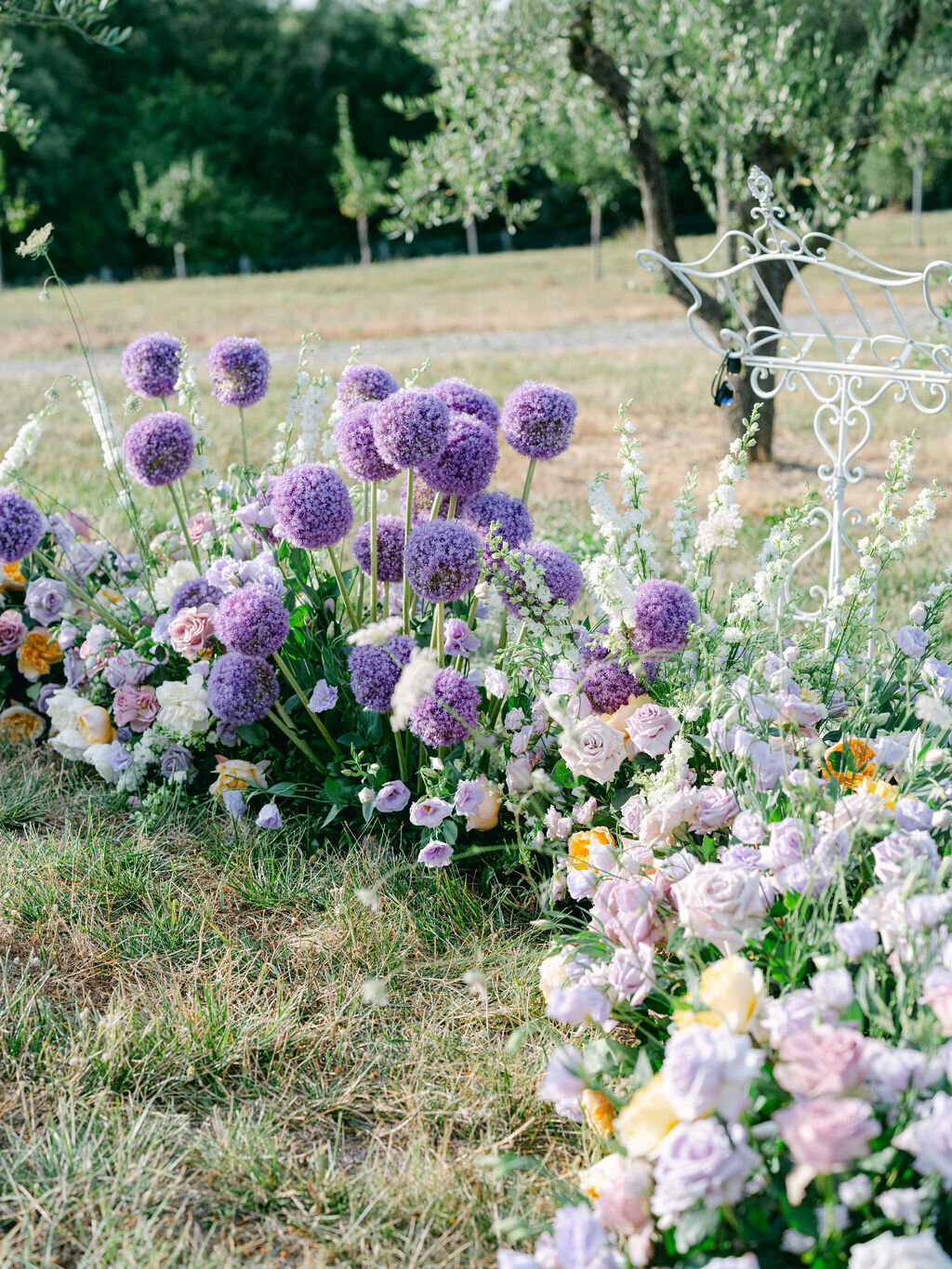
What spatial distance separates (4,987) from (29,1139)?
414 mm

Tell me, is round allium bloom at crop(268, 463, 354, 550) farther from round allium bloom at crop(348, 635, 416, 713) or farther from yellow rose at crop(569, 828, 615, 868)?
yellow rose at crop(569, 828, 615, 868)

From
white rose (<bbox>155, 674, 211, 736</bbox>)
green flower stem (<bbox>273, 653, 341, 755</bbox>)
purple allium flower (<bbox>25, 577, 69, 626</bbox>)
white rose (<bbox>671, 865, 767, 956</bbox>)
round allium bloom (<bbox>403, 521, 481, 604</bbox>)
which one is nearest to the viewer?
white rose (<bbox>671, 865, 767, 956</bbox>)

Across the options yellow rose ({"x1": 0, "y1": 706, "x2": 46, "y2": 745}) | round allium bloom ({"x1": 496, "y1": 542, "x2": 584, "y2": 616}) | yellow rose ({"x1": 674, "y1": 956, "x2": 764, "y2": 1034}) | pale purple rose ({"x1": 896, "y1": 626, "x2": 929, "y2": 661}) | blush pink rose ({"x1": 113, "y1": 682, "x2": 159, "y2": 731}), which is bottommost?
yellow rose ({"x1": 0, "y1": 706, "x2": 46, "y2": 745})

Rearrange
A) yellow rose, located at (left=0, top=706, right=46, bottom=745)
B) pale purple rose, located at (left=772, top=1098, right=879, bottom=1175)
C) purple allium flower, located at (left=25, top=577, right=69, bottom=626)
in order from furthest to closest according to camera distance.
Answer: yellow rose, located at (left=0, top=706, right=46, bottom=745)
purple allium flower, located at (left=25, top=577, right=69, bottom=626)
pale purple rose, located at (left=772, top=1098, right=879, bottom=1175)

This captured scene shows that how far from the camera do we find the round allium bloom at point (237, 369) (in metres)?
2.66

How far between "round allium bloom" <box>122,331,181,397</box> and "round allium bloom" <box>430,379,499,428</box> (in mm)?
779

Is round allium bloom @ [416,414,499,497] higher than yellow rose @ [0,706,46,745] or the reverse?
higher

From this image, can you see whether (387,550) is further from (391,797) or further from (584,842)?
(584,842)

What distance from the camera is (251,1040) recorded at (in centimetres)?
198

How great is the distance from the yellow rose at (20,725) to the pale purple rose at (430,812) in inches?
61.1

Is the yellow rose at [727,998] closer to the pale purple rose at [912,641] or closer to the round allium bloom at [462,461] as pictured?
the pale purple rose at [912,641]

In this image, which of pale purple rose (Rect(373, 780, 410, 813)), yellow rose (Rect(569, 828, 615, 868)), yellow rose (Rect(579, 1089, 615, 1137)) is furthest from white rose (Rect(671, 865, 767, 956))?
pale purple rose (Rect(373, 780, 410, 813))

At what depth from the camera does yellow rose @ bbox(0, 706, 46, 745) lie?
3.26 meters

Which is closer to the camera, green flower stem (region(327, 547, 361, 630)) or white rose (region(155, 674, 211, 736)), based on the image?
green flower stem (region(327, 547, 361, 630))
